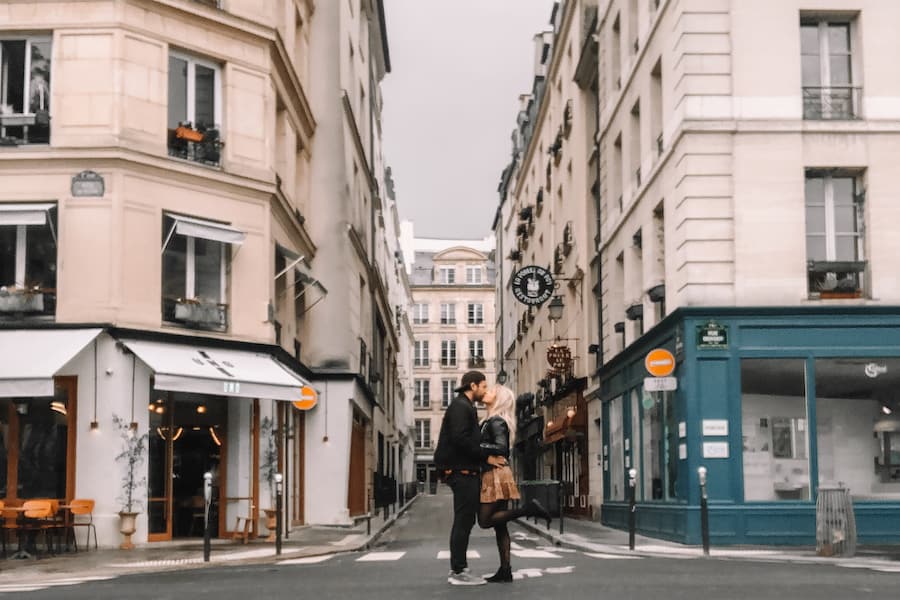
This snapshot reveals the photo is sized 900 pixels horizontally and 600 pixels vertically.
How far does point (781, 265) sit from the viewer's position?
19547 millimetres

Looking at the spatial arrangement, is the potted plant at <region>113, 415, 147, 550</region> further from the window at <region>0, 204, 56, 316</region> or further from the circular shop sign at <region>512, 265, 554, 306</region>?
the circular shop sign at <region>512, 265, 554, 306</region>

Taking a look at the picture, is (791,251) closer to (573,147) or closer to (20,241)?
(20,241)

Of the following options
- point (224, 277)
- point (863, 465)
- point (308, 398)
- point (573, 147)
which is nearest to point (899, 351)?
point (863, 465)

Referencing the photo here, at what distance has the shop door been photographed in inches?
1336

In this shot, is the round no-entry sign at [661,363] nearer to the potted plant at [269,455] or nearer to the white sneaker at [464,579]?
the potted plant at [269,455]

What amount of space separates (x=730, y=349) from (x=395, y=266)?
5256 centimetres

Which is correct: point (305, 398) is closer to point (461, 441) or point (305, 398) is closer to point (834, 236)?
point (834, 236)

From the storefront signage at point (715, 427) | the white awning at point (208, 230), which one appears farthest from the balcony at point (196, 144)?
the storefront signage at point (715, 427)

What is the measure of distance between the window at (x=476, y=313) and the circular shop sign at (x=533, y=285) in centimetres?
6464

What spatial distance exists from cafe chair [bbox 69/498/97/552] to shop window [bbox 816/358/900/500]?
36.0 feet

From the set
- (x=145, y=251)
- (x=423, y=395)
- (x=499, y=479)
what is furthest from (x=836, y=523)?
(x=423, y=395)

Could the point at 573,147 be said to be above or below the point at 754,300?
above

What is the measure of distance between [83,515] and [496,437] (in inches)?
436

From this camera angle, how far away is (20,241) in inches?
818
